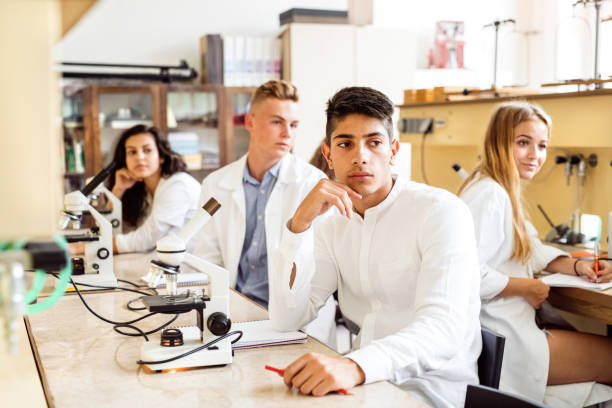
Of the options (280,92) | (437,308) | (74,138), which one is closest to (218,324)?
(437,308)

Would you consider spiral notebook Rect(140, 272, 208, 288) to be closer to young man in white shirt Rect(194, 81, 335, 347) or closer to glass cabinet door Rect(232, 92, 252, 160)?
young man in white shirt Rect(194, 81, 335, 347)

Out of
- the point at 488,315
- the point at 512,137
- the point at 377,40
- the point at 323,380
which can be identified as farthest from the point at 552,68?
the point at 323,380

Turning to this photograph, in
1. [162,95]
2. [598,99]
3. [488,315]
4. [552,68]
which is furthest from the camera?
[552,68]

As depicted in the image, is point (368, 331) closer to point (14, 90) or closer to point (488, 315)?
point (488, 315)

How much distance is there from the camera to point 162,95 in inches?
177

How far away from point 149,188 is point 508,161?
1.84 meters

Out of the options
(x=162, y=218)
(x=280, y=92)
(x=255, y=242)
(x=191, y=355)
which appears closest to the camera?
(x=191, y=355)

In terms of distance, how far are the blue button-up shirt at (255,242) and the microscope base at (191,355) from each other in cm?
116

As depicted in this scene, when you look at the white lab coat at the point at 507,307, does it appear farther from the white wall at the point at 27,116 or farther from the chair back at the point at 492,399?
the white wall at the point at 27,116

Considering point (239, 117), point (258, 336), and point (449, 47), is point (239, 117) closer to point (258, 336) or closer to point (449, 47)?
point (449, 47)

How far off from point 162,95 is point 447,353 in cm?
356

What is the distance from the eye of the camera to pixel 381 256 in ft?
5.49

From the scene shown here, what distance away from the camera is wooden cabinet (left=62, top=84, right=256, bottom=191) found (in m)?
4.31

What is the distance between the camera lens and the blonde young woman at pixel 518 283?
212 centimetres
